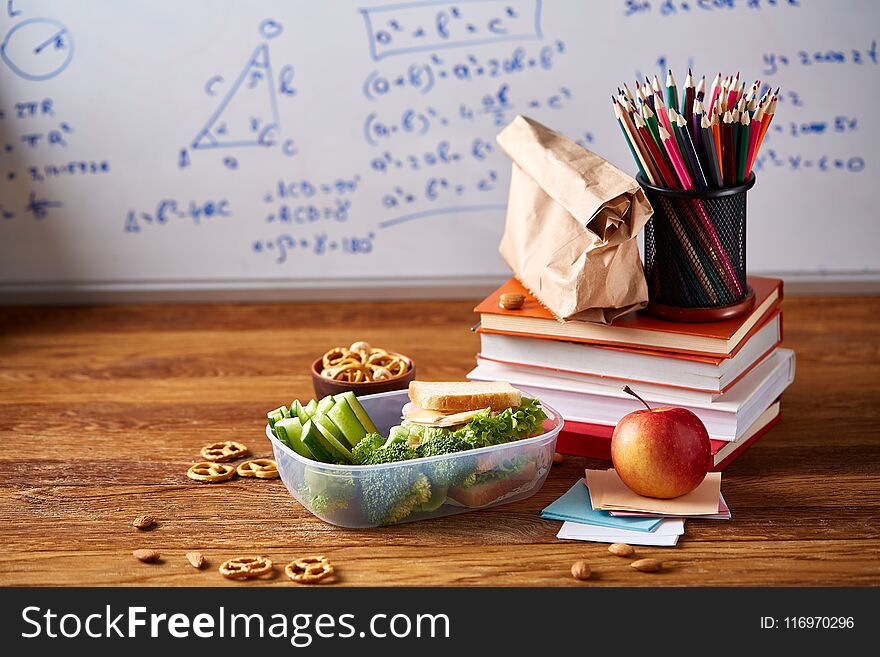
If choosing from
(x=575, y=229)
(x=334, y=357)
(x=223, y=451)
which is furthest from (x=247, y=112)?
(x=575, y=229)

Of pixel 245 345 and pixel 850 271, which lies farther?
pixel 850 271

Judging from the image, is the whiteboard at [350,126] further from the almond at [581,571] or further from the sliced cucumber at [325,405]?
the almond at [581,571]

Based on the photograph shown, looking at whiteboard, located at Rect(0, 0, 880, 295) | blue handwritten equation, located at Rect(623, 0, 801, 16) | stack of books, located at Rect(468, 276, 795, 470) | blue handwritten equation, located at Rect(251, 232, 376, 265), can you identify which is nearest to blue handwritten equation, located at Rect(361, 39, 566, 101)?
whiteboard, located at Rect(0, 0, 880, 295)

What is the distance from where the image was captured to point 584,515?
1.26 m

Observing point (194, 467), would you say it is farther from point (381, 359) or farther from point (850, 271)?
point (850, 271)

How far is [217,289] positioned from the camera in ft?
7.30

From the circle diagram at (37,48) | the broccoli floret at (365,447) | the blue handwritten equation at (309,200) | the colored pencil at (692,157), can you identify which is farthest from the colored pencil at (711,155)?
the circle diagram at (37,48)

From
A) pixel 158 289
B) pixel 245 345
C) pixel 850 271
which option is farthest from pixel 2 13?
pixel 850 271

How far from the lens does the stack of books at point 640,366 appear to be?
1322 millimetres

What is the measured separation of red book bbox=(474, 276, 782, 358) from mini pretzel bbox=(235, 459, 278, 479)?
34 cm

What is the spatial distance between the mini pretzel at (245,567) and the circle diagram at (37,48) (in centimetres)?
135

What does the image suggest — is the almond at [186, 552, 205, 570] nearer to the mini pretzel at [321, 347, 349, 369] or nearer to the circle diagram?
the mini pretzel at [321, 347, 349, 369]

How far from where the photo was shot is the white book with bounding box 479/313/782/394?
132 cm

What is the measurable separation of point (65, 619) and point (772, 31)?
161 cm
